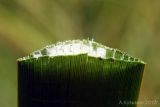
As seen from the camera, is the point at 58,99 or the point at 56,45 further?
the point at 56,45

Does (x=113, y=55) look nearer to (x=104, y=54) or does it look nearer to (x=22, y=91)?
(x=104, y=54)

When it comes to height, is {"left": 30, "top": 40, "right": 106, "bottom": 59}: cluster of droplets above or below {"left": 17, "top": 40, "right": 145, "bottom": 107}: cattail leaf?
above

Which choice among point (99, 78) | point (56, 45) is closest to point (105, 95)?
point (99, 78)

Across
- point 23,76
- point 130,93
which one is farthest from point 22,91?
point 130,93

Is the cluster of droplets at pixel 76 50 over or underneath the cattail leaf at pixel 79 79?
over

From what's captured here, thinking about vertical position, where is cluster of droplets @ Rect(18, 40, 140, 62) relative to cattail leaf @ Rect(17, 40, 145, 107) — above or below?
above

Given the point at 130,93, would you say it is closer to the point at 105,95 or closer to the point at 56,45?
the point at 105,95
